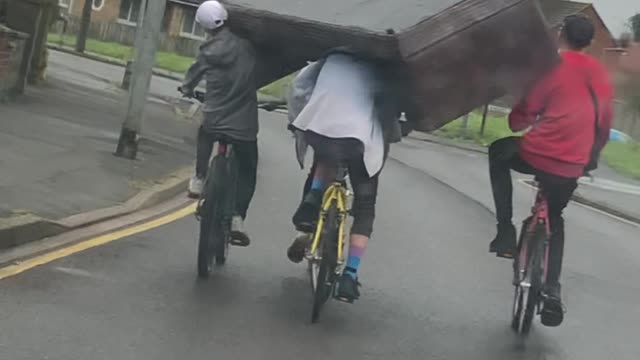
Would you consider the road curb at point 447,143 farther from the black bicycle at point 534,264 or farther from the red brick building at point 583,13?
the red brick building at point 583,13

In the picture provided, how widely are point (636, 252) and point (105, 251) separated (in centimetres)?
725

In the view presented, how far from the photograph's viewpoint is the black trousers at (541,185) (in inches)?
279

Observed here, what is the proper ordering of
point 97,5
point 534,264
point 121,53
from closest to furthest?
point 534,264, point 121,53, point 97,5

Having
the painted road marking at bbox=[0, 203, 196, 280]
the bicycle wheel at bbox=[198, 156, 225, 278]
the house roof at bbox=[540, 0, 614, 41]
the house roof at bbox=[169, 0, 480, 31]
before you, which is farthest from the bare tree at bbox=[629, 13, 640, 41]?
the painted road marking at bbox=[0, 203, 196, 280]

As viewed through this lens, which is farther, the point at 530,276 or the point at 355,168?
the point at 530,276

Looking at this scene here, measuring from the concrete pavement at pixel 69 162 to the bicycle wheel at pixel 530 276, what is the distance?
11.7ft

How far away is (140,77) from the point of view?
13055 millimetres

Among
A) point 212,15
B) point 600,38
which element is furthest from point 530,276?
point 212,15

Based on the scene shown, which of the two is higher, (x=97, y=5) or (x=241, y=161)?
(x=97, y=5)

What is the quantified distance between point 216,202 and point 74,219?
201 centimetres

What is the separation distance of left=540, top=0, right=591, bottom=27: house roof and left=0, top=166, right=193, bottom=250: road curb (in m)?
4.05

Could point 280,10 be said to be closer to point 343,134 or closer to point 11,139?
point 343,134

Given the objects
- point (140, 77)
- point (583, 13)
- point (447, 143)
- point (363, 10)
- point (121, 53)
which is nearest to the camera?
point (583, 13)

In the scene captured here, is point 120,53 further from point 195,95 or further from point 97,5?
point 195,95
